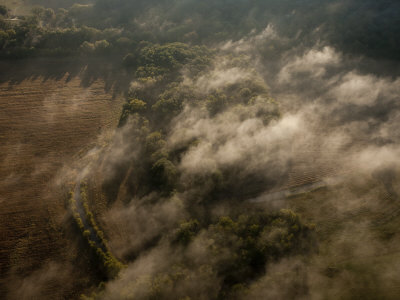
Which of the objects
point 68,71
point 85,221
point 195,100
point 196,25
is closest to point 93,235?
point 85,221

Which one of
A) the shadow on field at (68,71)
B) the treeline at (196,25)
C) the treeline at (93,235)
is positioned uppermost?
the treeline at (196,25)

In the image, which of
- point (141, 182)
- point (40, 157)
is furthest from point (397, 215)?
point (40, 157)

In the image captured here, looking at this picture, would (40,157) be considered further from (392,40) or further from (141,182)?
(392,40)

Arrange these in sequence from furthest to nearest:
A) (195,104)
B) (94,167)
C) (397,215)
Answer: (195,104) < (94,167) < (397,215)

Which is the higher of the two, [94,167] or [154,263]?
[94,167]

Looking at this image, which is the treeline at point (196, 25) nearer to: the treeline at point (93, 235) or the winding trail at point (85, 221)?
the winding trail at point (85, 221)

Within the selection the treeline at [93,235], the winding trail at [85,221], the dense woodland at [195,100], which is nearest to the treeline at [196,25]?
the dense woodland at [195,100]
